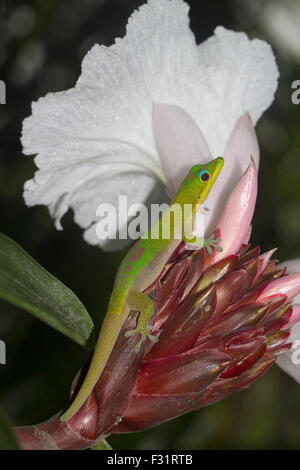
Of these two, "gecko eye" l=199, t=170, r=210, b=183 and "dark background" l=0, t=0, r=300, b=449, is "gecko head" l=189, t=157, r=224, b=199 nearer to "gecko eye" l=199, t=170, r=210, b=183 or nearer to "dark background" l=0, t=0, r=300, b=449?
"gecko eye" l=199, t=170, r=210, b=183

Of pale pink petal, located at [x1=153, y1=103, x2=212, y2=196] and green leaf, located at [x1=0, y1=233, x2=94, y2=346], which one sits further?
pale pink petal, located at [x1=153, y1=103, x2=212, y2=196]

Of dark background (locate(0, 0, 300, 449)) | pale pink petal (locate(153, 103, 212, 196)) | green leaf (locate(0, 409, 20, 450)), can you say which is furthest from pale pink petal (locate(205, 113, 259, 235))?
dark background (locate(0, 0, 300, 449))

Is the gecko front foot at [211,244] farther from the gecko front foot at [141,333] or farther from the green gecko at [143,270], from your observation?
the gecko front foot at [141,333]

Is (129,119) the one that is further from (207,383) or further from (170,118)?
(207,383)

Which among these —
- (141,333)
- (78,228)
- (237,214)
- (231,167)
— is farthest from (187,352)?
(78,228)

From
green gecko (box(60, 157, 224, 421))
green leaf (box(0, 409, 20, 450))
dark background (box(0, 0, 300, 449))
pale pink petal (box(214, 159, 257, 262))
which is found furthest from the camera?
dark background (box(0, 0, 300, 449))

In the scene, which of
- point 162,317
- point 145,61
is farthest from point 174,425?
point 145,61
